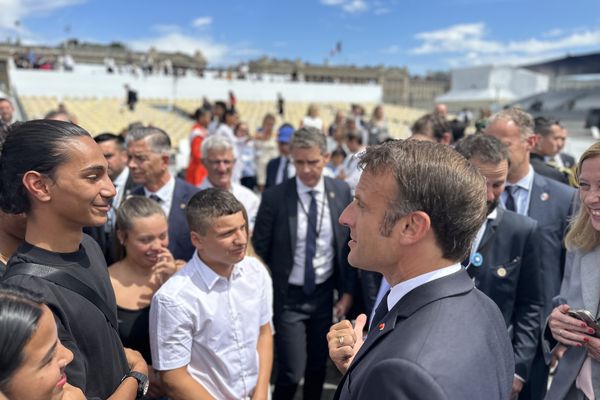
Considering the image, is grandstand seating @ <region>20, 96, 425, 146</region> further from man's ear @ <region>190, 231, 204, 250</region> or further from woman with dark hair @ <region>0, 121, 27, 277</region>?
woman with dark hair @ <region>0, 121, 27, 277</region>

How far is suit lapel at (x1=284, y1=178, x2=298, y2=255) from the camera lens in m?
3.25

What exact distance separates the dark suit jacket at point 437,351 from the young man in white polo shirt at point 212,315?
3.47ft

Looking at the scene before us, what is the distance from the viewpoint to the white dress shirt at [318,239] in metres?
3.30

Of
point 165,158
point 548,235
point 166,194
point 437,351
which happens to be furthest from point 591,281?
point 165,158

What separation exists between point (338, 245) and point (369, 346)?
2.12 metres

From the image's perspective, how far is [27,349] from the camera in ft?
3.72

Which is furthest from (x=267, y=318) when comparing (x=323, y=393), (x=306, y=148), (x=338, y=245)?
(x=323, y=393)

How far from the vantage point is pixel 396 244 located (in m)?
1.28

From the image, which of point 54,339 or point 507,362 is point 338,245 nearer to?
point 507,362

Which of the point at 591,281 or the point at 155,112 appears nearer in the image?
the point at 591,281

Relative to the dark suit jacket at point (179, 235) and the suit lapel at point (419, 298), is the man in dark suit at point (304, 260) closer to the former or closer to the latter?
the dark suit jacket at point (179, 235)

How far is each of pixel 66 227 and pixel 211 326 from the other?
0.90 m

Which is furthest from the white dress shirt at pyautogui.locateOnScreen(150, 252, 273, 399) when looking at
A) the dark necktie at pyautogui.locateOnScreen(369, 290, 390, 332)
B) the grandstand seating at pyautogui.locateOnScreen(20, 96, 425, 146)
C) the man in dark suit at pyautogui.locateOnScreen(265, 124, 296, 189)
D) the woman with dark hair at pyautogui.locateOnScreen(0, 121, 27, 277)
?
the grandstand seating at pyautogui.locateOnScreen(20, 96, 425, 146)

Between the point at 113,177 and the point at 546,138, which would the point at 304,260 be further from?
the point at 546,138
